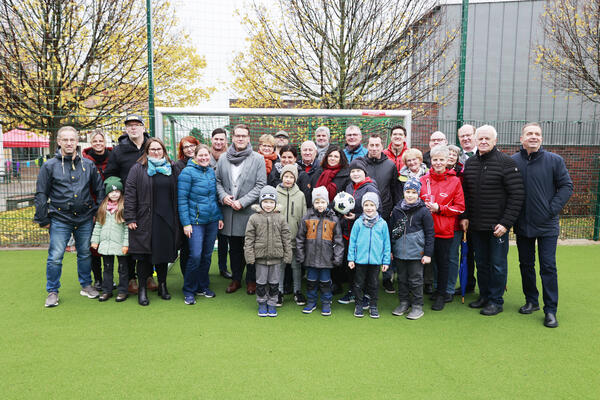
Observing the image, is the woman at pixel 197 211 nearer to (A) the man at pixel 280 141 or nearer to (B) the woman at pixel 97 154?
(B) the woman at pixel 97 154

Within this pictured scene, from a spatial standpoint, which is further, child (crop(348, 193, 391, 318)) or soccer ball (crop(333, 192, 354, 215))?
soccer ball (crop(333, 192, 354, 215))

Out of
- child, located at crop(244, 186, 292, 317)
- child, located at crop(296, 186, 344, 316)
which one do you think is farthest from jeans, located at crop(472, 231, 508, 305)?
child, located at crop(244, 186, 292, 317)

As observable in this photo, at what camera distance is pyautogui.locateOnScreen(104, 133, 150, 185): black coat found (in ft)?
13.9

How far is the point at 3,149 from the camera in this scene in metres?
6.57

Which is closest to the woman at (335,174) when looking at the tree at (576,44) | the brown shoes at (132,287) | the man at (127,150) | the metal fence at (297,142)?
the man at (127,150)

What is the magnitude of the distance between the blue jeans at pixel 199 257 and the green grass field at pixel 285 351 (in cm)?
22

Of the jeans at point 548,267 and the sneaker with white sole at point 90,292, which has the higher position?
the jeans at point 548,267

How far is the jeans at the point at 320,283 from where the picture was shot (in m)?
3.88

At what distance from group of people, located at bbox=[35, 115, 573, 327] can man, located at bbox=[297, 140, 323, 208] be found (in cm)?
2

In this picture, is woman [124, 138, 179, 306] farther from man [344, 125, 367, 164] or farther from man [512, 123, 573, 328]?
man [512, 123, 573, 328]

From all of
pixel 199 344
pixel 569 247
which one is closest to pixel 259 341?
pixel 199 344

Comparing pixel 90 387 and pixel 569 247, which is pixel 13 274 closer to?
pixel 90 387

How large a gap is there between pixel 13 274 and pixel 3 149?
2.67 metres

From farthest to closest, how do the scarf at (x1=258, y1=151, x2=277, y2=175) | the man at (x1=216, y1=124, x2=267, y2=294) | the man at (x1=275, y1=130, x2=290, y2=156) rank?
the man at (x1=275, y1=130, x2=290, y2=156) < the scarf at (x1=258, y1=151, x2=277, y2=175) < the man at (x1=216, y1=124, x2=267, y2=294)
